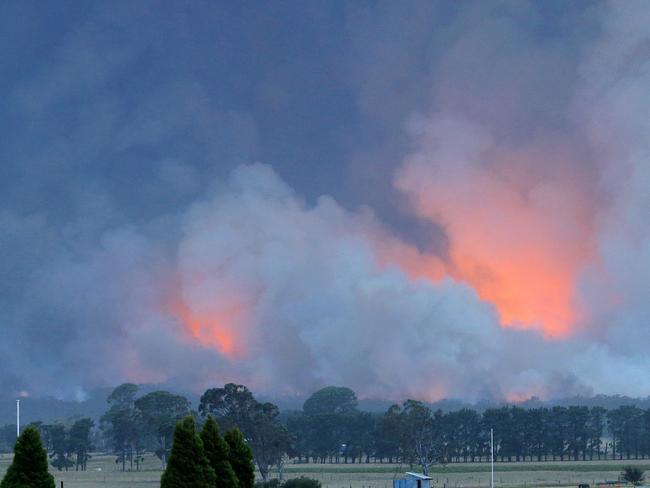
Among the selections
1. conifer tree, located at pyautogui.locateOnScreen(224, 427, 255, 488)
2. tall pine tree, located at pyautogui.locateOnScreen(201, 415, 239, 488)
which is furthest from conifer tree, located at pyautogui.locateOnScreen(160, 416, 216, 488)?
conifer tree, located at pyautogui.locateOnScreen(224, 427, 255, 488)

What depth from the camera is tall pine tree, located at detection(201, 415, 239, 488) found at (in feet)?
167

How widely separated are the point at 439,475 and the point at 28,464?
12003 cm

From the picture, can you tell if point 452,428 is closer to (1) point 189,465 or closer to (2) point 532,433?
(2) point 532,433

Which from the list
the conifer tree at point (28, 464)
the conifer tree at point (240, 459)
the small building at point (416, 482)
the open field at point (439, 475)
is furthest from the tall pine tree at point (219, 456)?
the open field at point (439, 475)

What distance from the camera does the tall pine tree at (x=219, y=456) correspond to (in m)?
50.8

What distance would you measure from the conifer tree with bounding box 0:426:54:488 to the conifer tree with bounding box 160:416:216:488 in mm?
5408

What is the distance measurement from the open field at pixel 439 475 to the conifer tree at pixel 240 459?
7354cm

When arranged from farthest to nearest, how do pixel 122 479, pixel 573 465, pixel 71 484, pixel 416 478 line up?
pixel 573 465
pixel 122 479
pixel 71 484
pixel 416 478

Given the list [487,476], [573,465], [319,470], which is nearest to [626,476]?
[487,476]

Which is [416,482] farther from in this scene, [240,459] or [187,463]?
[187,463]

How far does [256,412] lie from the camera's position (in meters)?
167

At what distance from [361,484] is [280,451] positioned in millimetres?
24534

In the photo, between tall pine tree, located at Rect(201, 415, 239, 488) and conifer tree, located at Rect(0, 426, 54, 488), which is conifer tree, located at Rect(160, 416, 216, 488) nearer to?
tall pine tree, located at Rect(201, 415, 239, 488)

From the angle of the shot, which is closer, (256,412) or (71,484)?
(71,484)
